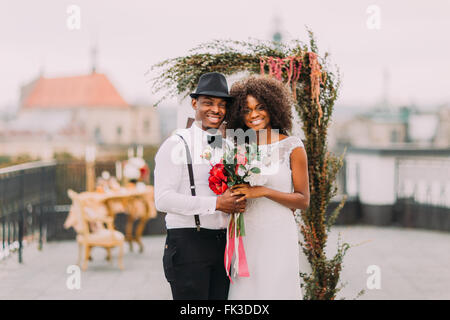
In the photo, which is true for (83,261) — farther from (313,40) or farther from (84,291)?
(313,40)

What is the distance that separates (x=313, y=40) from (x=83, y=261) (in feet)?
15.7

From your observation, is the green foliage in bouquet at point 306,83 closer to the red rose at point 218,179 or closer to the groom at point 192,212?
the groom at point 192,212

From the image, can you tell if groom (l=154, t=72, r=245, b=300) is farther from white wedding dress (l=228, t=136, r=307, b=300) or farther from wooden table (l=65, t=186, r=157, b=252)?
wooden table (l=65, t=186, r=157, b=252)

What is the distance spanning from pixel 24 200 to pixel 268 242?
568cm

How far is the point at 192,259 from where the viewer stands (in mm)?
2643

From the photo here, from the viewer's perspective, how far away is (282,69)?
150 inches

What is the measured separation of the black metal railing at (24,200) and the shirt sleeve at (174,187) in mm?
4982

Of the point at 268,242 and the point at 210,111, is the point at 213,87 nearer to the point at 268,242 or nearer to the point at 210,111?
the point at 210,111

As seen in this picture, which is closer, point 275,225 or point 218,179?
point 218,179

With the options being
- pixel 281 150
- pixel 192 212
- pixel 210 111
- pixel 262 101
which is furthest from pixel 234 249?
pixel 262 101

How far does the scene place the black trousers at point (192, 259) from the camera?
264cm

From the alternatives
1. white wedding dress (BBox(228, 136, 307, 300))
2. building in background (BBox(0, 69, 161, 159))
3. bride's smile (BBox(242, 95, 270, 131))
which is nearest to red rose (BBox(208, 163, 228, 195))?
white wedding dress (BBox(228, 136, 307, 300))

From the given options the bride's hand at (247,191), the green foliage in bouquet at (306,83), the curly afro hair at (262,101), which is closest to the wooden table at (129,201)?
the green foliage in bouquet at (306,83)

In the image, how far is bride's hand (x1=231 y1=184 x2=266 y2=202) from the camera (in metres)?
2.63
